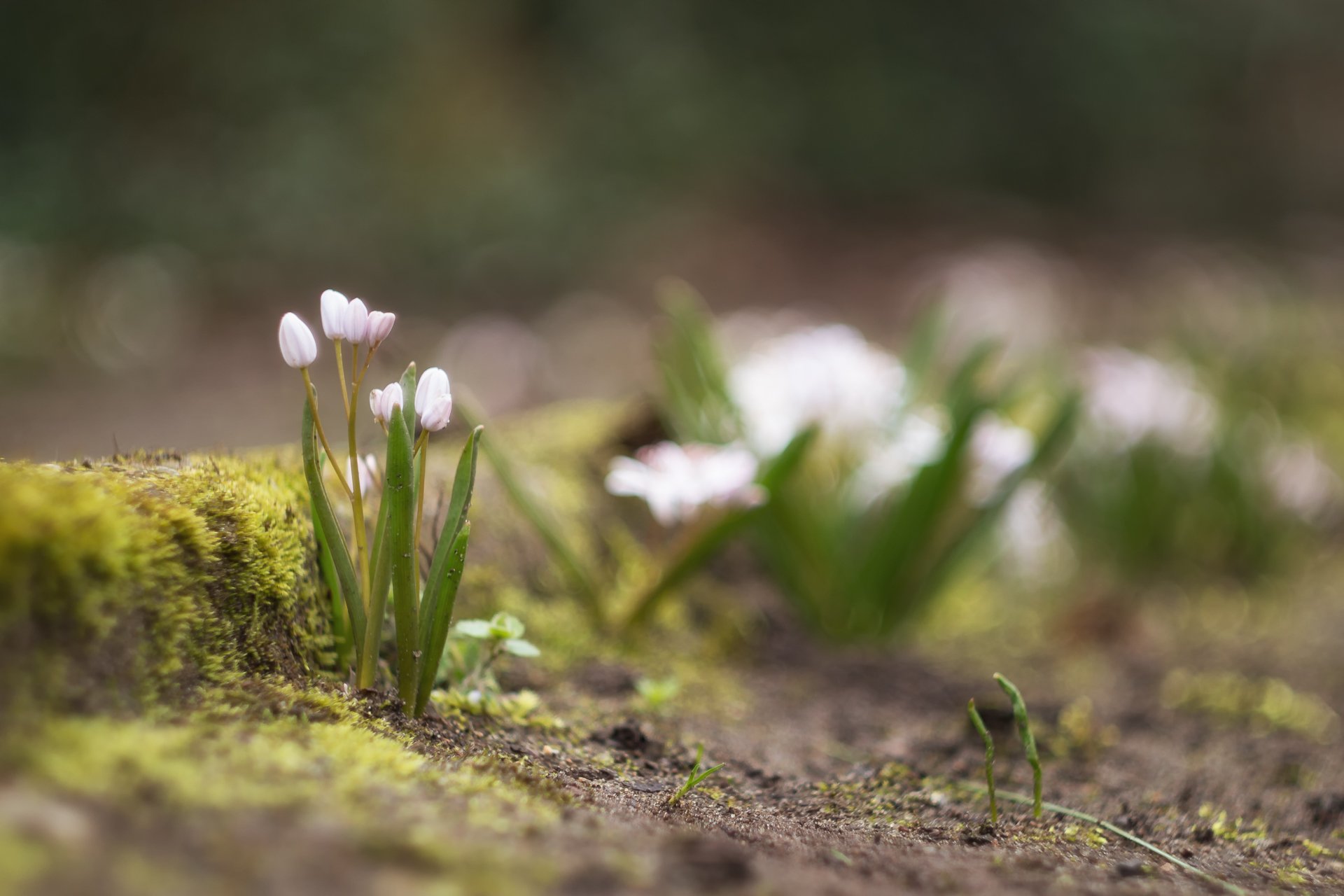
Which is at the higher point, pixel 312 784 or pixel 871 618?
pixel 871 618

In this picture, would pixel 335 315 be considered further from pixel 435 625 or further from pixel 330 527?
pixel 435 625

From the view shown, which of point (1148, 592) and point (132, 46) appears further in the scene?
point (132, 46)

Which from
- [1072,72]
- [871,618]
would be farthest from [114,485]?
[1072,72]

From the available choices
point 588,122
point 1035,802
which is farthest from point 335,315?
point 588,122

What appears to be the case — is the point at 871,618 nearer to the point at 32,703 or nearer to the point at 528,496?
the point at 528,496

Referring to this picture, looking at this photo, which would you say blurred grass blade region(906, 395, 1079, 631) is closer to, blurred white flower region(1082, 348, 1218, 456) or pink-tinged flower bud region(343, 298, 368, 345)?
blurred white flower region(1082, 348, 1218, 456)

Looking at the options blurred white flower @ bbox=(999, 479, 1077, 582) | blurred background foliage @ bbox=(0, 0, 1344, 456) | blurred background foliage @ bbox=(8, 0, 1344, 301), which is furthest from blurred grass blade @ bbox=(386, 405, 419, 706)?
blurred background foliage @ bbox=(8, 0, 1344, 301)

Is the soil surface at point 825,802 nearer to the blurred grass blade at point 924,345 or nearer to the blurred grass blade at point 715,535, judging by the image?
the blurred grass blade at point 715,535
